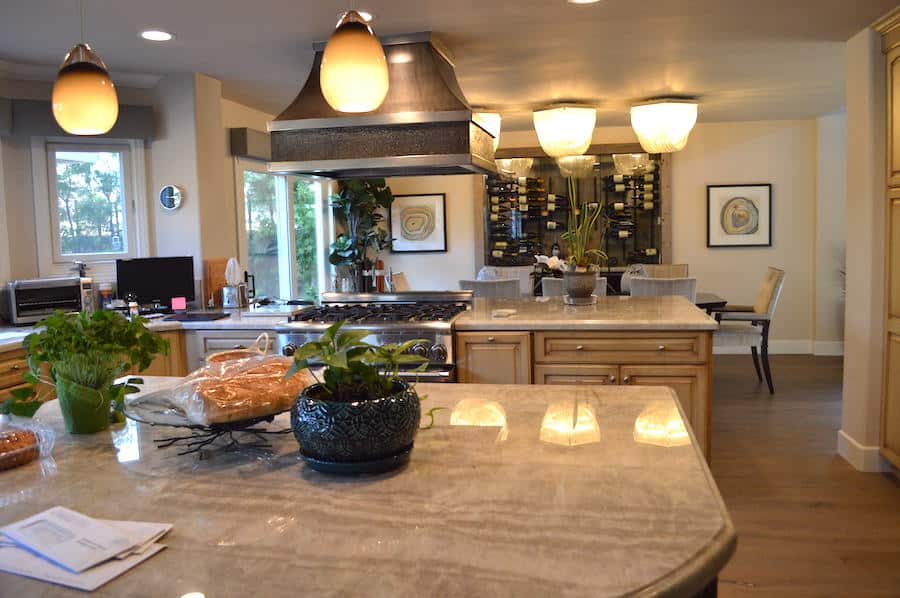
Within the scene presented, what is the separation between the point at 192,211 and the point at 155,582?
413 cm

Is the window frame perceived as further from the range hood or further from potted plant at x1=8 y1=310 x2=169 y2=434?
potted plant at x1=8 y1=310 x2=169 y2=434

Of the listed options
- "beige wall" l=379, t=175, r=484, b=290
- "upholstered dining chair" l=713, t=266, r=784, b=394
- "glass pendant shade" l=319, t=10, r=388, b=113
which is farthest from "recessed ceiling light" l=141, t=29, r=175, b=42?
"beige wall" l=379, t=175, r=484, b=290

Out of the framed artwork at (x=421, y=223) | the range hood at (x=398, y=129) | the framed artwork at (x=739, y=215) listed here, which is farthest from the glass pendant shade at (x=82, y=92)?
the framed artwork at (x=739, y=215)

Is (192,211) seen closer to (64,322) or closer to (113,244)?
(113,244)

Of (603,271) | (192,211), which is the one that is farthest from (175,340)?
(603,271)

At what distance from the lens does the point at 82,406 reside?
1776 mm

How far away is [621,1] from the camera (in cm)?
349

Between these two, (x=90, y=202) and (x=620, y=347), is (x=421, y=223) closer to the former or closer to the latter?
(x=90, y=202)

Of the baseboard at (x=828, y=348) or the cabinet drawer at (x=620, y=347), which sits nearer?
the cabinet drawer at (x=620, y=347)

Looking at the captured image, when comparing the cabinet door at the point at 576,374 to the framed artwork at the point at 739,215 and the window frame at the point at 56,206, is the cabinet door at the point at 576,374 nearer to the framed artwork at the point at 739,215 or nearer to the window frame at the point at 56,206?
the window frame at the point at 56,206

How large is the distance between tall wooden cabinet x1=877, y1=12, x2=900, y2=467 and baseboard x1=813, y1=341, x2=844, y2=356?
416cm

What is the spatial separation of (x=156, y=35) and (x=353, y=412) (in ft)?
10.5

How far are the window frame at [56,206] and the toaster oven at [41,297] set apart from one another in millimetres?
270

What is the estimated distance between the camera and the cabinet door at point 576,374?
3.75m
